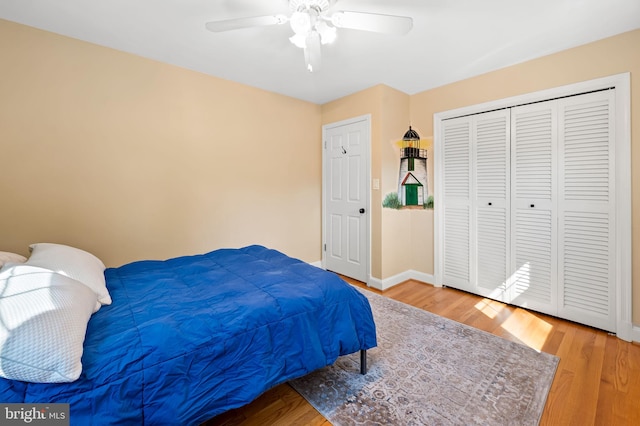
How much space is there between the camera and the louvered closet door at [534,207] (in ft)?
8.64

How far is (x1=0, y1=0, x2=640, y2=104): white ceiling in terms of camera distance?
1951 mm

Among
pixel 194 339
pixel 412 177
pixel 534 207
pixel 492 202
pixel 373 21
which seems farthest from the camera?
pixel 412 177

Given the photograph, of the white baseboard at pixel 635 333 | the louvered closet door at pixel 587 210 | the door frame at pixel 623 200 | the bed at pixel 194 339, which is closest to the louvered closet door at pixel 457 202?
the louvered closet door at pixel 587 210

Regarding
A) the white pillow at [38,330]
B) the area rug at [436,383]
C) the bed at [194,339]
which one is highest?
the white pillow at [38,330]

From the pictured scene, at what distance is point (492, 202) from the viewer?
303 centimetres

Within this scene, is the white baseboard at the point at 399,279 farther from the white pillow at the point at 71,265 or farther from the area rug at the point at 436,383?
the white pillow at the point at 71,265

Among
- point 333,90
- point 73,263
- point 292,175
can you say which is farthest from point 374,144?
point 73,263

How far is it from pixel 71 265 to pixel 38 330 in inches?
26.9

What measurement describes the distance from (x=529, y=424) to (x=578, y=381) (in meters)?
0.65

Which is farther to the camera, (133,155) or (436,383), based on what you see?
(133,155)

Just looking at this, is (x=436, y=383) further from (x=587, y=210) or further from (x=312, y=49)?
(x=312, y=49)

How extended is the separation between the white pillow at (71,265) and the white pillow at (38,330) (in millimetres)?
281

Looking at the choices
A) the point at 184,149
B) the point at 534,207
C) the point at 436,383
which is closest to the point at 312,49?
the point at 184,149

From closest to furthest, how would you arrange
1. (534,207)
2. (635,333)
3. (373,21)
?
(373,21) < (635,333) < (534,207)
